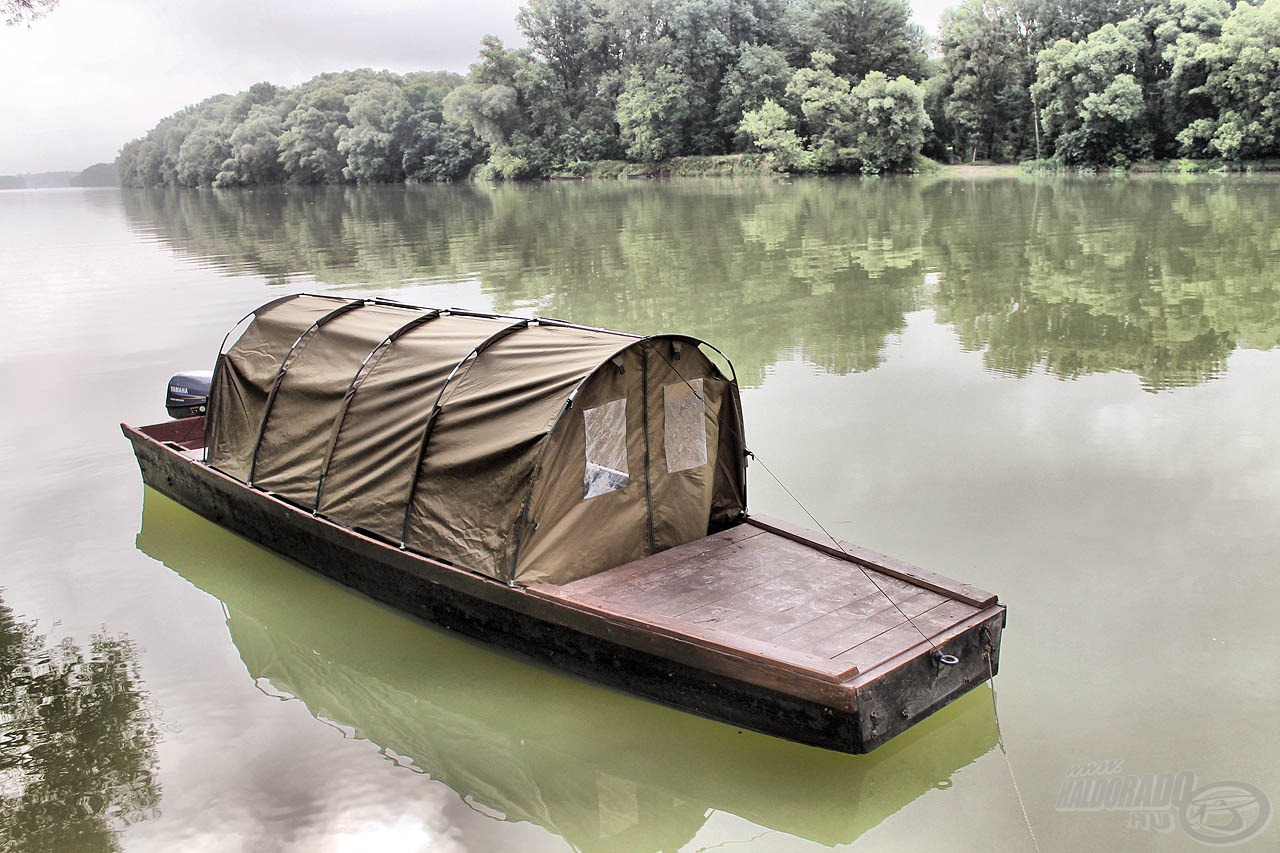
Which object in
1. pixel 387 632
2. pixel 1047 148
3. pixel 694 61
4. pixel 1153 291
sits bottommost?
pixel 387 632

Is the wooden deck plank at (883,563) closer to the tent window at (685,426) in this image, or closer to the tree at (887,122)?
the tent window at (685,426)

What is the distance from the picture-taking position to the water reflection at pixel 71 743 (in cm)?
697

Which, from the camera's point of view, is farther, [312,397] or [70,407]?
[70,407]

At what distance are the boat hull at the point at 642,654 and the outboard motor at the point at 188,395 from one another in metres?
4.02

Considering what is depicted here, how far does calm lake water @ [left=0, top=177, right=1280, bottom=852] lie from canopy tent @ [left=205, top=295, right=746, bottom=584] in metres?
1.10

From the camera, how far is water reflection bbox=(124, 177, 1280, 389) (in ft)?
61.7

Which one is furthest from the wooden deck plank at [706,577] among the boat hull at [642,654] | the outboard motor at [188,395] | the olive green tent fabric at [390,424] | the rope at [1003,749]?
the outboard motor at [188,395]

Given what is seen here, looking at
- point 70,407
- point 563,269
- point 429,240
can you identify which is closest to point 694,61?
point 429,240

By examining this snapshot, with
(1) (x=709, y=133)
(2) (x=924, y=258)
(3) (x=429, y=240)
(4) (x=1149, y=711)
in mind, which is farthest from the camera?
(1) (x=709, y=133)

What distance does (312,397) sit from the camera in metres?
10.3

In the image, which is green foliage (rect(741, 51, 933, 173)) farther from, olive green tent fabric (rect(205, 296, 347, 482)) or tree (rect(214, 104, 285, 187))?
tree (rect(214, 104, 285, 187))

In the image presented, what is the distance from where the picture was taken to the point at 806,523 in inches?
432

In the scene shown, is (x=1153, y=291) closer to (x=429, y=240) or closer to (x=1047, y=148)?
(x=429, y=240)

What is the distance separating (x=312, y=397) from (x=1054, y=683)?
7.29 metres
